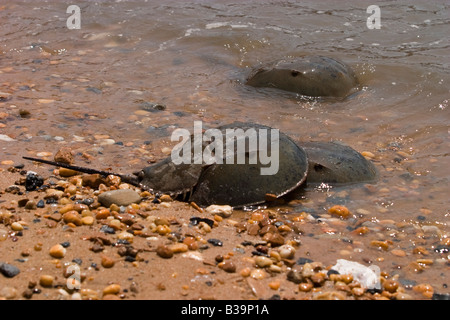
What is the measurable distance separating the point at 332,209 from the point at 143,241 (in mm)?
1289

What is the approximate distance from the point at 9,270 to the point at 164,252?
0.73m

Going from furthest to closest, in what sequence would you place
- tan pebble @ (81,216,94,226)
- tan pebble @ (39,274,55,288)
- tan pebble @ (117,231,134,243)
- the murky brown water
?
the murky brown water, tan pebble @ (81,216,94,226), tan pebble @ (117,231,134,243), tan pebble @ (39,274,55,288)

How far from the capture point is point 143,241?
9.87 ft

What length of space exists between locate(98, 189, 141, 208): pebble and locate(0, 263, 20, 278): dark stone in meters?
0.87

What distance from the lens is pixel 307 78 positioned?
6086mm

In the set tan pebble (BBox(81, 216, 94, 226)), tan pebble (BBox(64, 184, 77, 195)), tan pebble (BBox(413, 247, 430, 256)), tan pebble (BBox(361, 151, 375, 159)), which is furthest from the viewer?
tan pebble (BBox(361, 151, 375, 159))

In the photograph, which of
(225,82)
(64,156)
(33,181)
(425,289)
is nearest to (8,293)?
(33,181)

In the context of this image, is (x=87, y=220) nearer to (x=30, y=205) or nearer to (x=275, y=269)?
(x=30, y=205)

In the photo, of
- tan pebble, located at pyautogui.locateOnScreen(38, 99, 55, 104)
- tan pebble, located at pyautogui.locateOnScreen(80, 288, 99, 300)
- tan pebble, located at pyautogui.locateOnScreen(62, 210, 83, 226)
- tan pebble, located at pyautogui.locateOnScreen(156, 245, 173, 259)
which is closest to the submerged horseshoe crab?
tan pebble, located at pyautogui.locateOnScreen(62, 210, 83, 226)

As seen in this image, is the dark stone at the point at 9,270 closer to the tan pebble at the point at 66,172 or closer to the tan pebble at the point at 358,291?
the tan pebble at the point at 66,172

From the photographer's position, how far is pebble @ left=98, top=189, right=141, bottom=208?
3375 millimetres

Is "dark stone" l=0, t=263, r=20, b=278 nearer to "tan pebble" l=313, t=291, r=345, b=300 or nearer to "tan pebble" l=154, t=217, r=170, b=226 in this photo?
"tan pebble" l=154, t=217, r=170, b=226

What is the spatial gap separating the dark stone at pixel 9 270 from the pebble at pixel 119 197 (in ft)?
2.87
